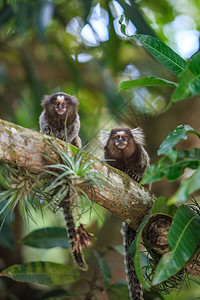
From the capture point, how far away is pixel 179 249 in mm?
1526

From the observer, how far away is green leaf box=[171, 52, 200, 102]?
4.32ft

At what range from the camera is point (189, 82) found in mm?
1368

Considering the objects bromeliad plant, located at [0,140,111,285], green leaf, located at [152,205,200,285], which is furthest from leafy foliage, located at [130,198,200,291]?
bromeliad plant, located at [0,140,111,285]

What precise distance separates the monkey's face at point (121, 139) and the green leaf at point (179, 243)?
0.97m

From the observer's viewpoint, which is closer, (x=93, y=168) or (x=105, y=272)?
(x=93, y=168)

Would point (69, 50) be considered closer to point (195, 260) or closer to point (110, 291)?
point (110, 291)

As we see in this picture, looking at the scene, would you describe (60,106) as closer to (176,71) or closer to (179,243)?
(176,71)

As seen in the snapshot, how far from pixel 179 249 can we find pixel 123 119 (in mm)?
2041

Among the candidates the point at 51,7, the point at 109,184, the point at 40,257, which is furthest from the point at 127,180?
the point at 40,257

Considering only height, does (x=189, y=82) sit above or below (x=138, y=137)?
above

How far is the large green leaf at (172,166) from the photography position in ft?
4.58

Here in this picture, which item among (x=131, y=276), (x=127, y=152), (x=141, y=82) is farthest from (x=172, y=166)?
(x=127, y=152)

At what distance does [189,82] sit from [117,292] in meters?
1.98

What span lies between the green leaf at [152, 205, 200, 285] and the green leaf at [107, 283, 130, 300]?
1375mm
